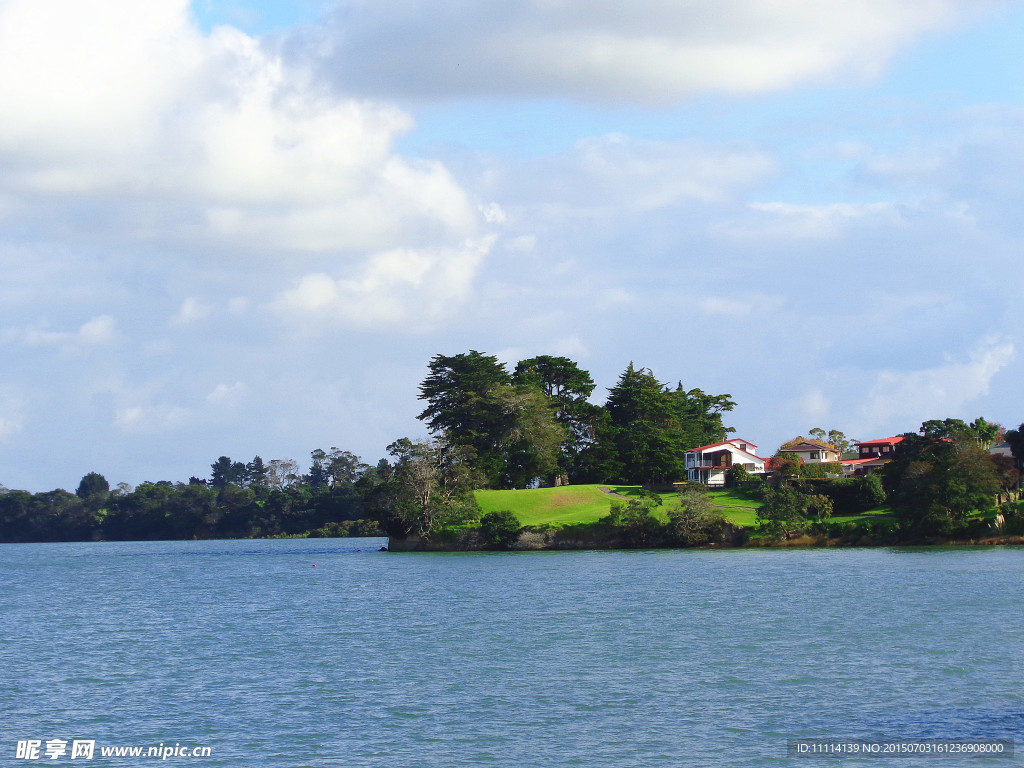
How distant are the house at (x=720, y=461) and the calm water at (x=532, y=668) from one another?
61.8 meters

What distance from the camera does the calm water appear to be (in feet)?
83.2

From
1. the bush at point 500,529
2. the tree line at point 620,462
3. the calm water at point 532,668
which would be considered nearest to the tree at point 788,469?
the tree line at point 620,462

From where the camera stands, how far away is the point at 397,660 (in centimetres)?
3725

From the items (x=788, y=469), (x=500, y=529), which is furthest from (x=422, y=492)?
(x=788, y=469)

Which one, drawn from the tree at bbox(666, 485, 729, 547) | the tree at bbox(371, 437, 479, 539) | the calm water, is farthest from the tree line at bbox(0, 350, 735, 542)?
the calm water

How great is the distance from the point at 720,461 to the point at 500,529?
4048cm

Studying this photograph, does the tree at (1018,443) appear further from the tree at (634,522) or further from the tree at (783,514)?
the tree at (634,522)

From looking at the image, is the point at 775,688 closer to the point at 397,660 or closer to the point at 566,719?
the point at 566,719

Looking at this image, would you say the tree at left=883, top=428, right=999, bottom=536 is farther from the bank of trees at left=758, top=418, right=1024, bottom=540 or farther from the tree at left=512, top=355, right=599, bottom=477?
the tree at left=512, top=355, right=599, bottom=477

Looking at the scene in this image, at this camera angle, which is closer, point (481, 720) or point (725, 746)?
point (725, 746)

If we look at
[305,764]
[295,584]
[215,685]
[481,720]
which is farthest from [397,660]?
[295,584]

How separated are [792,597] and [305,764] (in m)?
34.8

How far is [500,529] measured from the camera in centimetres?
10094

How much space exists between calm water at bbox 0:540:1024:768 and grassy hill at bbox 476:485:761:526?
36762 millimetres
